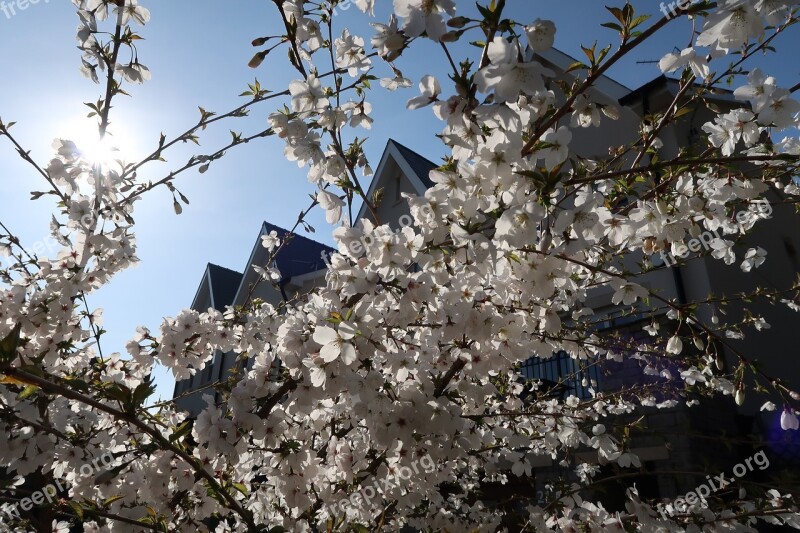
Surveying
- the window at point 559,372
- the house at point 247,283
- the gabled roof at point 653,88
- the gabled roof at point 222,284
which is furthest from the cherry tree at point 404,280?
the gabled roof at point 222,284

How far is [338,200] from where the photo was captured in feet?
8.27

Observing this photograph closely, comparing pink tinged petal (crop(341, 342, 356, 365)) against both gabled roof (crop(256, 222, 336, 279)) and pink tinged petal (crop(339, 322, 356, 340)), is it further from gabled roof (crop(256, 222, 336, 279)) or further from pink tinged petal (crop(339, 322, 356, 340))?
gabled roof (crop(256, 222, 336, 279))

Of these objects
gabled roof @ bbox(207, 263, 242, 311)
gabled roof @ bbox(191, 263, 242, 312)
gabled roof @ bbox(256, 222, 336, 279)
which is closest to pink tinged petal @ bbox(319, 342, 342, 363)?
gabled roof @ bbox(256, 222, 336, 279)

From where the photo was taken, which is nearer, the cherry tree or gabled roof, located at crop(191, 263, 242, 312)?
the cherry tree

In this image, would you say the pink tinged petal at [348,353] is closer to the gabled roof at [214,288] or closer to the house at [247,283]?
the house at [247,283]

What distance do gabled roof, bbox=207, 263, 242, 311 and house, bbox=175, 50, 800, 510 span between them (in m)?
7.51

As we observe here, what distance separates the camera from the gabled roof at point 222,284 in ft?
62.2

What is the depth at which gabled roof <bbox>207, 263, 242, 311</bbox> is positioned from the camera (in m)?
19.0

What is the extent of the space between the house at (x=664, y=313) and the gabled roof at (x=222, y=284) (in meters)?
7.51

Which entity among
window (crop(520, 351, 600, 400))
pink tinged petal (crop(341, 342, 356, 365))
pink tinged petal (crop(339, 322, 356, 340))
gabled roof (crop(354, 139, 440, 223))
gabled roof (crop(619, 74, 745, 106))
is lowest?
pink tinged petal (crop(341, 342, 356, 365))

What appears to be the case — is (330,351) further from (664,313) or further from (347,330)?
(664,313)

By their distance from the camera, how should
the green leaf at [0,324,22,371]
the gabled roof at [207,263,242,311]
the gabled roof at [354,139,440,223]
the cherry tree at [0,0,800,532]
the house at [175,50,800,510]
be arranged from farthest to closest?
the gabled roof at [207,263,242,311]
the gabled roof at [354,139,440,223]
the house at [175,50,800,510]
the cherry tree at [0,0,800,532]
the green leaf at [0,324,22,371]

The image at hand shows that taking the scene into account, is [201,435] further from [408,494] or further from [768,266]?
[768,266]

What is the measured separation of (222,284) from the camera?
20.1 m
